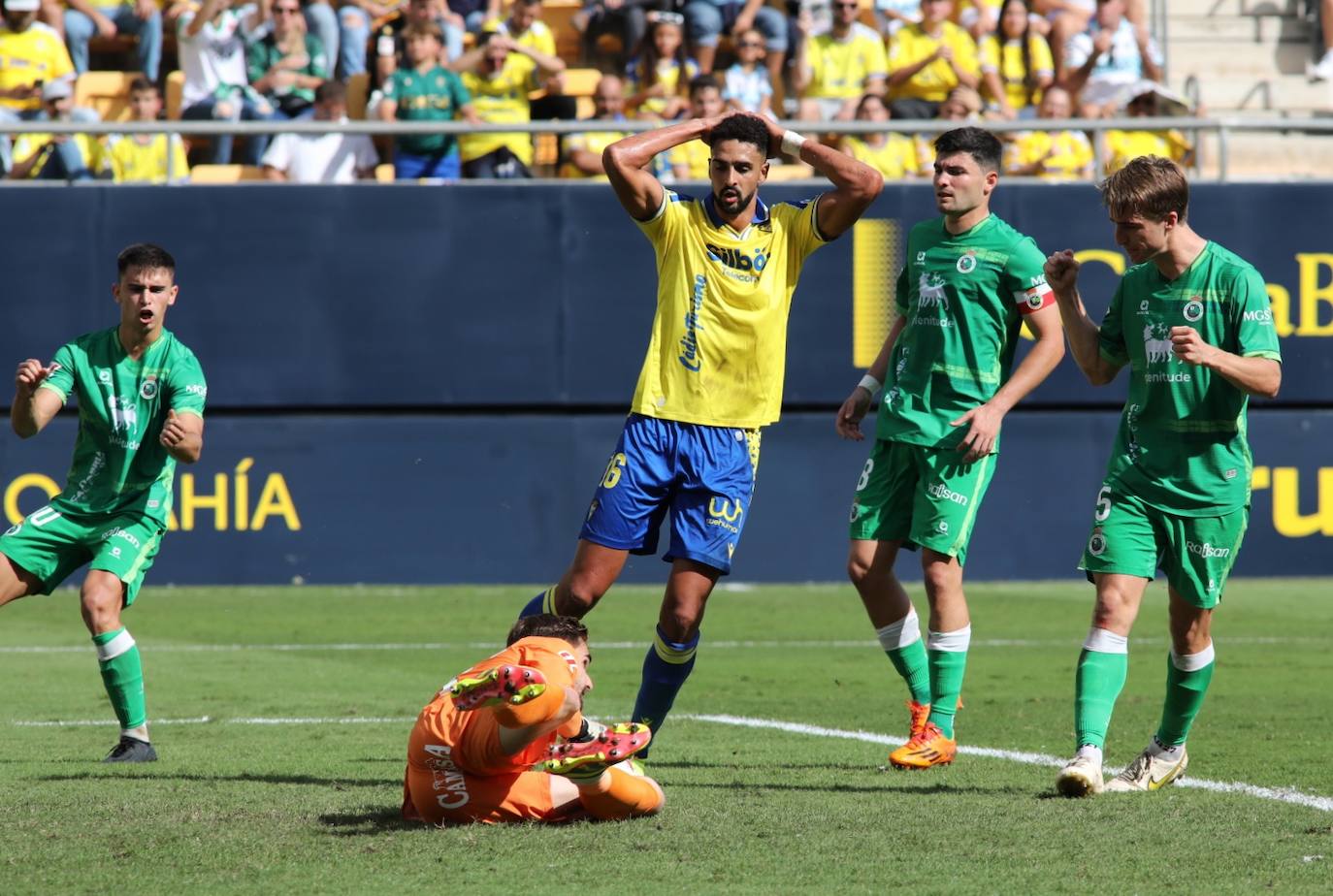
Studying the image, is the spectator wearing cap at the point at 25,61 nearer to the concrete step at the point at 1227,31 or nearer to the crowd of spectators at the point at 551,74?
the crowd of spectators at the point at 551,74

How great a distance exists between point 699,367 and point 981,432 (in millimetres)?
1120

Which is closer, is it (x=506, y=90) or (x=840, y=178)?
(x=840, y=178)

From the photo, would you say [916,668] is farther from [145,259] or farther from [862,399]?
[145,259]

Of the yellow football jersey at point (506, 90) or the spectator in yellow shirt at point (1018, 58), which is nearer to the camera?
the yellow football jersey at point (506, 90)

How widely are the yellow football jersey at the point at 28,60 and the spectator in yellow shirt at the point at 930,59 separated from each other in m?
7.62

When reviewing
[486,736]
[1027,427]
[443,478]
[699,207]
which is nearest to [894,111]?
[1027,427]

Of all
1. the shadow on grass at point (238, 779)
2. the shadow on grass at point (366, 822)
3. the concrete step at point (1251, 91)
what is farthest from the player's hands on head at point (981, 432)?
the concrete step at point (1251, 91)

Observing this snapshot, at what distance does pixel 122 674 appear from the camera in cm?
730

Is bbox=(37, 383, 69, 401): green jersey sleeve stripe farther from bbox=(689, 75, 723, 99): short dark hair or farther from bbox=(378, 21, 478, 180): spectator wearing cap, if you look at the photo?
bbox=(689, 75, 723, 99): short dark hair

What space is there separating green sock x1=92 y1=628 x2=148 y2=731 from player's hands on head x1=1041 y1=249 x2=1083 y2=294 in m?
3.85

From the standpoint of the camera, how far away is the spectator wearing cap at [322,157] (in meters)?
15.4

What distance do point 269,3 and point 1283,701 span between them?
1145 cm

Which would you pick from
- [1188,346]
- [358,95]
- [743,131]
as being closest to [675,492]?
[743,131]

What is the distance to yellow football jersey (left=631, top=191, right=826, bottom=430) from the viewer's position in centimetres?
695
